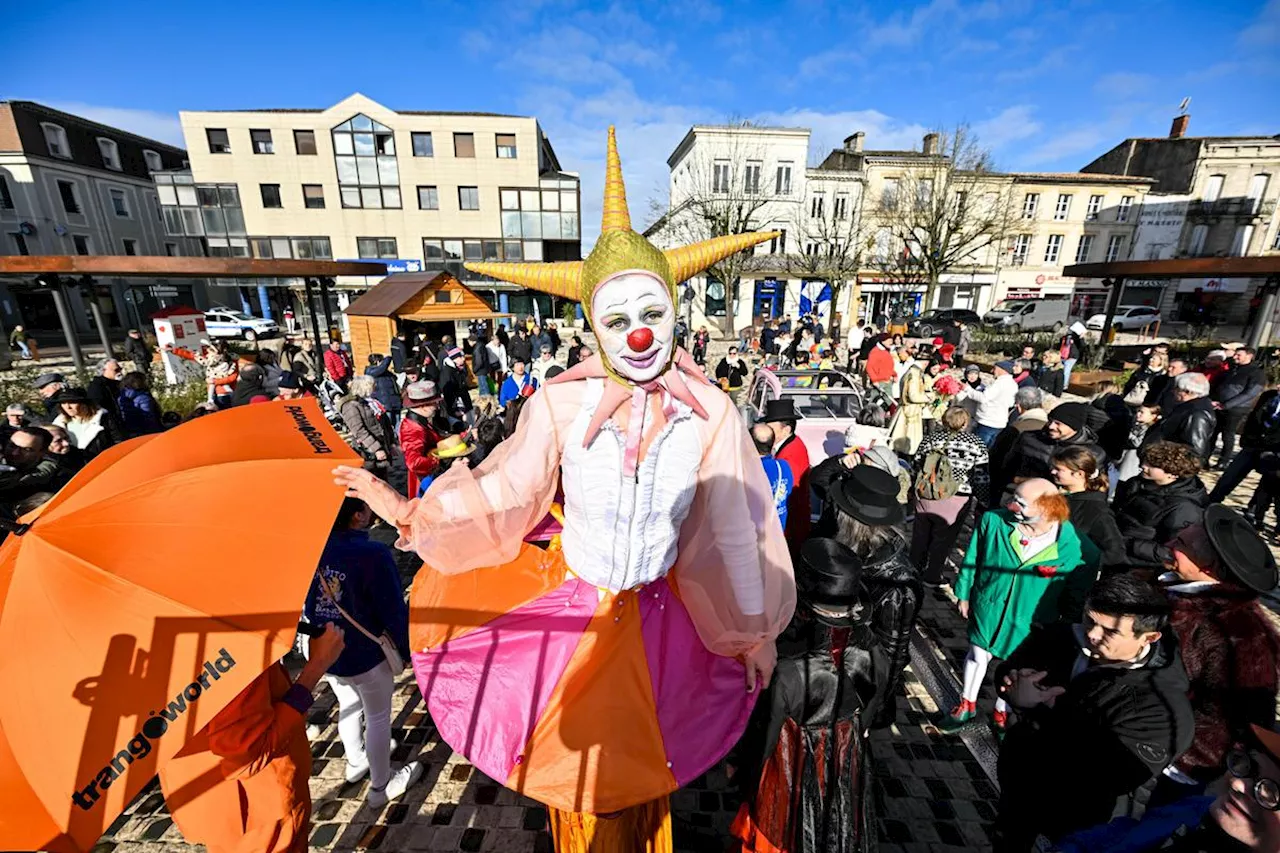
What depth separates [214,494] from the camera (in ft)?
5.31

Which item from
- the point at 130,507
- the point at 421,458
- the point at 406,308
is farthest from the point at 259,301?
the point at 130,507

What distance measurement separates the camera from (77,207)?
93.7ft

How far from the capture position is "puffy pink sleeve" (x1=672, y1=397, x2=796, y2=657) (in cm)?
Answer: 202

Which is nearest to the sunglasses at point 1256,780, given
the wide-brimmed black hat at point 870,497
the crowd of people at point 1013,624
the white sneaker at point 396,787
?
the crowd of people at point 1013,624

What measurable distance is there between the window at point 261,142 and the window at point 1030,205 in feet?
135

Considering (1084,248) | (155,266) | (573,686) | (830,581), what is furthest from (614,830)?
(1084,248)

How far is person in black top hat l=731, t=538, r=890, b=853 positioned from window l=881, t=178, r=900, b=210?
3103 centimetres

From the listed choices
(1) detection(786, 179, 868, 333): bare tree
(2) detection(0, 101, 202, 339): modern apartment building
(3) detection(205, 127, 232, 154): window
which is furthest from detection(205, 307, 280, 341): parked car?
(1) detection(786, 179, 868, 333): bare tree

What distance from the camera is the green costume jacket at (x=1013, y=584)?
2953mm

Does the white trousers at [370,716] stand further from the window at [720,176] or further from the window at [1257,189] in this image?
the window at [1257,189]

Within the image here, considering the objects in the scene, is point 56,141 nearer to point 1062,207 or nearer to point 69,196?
point 69,196

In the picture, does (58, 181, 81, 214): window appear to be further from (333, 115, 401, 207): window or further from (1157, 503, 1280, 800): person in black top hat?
(1157, 503, 1280, 800): person in black top hat

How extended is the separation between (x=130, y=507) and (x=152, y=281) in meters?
39.9

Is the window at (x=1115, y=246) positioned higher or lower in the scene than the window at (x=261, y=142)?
lower
